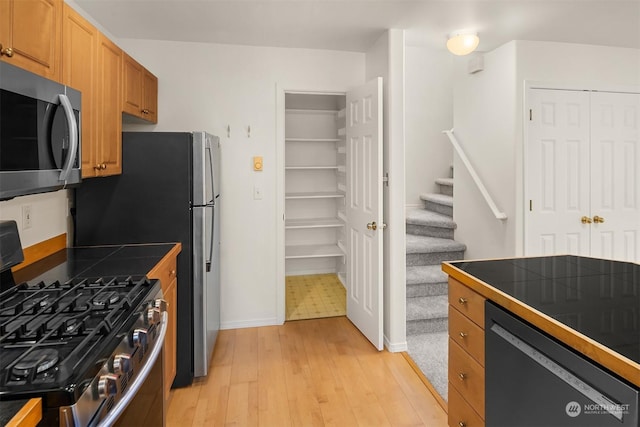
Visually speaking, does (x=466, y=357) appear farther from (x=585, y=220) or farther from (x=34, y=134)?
(x=585, y=220)

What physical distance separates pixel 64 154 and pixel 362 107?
2218 mm

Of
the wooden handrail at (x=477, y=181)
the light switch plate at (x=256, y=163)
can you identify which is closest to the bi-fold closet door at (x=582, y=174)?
the wooden handrail at (x=477, y=181)

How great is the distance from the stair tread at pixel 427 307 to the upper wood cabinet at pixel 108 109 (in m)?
2.44

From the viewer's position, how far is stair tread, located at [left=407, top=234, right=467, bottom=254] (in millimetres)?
3609

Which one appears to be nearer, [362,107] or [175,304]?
[175,304]

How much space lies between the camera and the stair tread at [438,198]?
4352 mm

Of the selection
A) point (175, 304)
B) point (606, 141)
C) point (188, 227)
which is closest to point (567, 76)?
point (606, 141)

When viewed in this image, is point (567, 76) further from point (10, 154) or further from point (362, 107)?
point (10, 154)

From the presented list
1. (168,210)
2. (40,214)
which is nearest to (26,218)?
(40,214)

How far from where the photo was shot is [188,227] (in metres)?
2.41

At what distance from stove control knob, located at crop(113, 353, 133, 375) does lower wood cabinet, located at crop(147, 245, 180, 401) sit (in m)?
0.84

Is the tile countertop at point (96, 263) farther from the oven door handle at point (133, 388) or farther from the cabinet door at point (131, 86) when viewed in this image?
the cabinet door at point (131, 86)

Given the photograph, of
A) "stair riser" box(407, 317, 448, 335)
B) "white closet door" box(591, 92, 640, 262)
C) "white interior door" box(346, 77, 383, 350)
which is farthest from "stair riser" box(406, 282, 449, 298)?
"white closet door" box(591, 92, 640, 262)

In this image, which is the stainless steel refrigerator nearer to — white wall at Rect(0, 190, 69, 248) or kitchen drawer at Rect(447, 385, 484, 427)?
white wall at Rect(0, 190, 69, 248)
